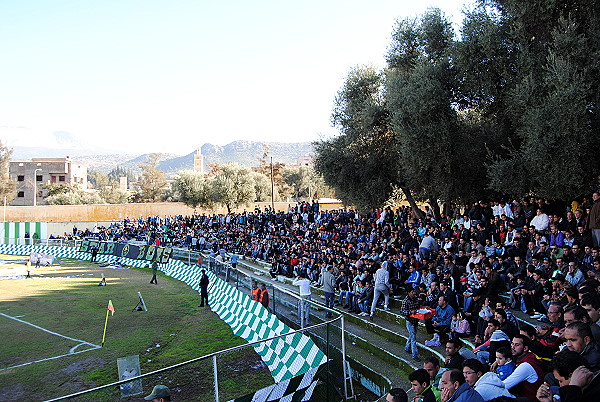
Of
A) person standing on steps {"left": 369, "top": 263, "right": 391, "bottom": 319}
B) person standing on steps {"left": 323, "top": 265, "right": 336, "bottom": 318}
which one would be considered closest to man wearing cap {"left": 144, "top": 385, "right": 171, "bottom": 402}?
person standing on steps {"left": 369, "top": 263, "right": 391, "bottom": 319}

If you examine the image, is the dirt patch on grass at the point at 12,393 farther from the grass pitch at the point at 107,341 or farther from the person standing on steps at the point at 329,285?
the person standing on steps at the point at 329,285

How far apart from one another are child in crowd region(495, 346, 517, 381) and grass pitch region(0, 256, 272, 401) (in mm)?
4202

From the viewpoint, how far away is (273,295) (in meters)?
12.6

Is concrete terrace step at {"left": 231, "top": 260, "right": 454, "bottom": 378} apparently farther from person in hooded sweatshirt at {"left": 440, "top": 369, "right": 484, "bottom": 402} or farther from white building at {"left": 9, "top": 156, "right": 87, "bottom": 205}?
white building at {"left": 9, "top": 156, "right": 87, "bottom": 205}

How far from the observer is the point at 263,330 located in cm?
1219

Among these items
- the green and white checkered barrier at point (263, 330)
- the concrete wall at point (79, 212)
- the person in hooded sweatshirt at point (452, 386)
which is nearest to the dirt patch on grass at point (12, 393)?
the green and white checkered barrier at point (263, 330)

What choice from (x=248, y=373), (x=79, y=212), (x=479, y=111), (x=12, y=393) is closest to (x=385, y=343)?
(x=248, y=373)

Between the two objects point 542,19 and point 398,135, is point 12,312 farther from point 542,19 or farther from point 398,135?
point 542,19

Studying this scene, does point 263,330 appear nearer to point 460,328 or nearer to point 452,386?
point 460,328

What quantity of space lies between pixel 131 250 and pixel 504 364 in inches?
1309

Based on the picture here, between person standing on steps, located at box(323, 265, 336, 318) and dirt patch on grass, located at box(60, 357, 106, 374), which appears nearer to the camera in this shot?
dirt patch on grass, located at box(60, 357, 106, 374)

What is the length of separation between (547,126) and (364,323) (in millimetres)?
8126

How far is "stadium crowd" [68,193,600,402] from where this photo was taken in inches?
209

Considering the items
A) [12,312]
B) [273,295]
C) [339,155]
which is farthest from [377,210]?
[12,312]
